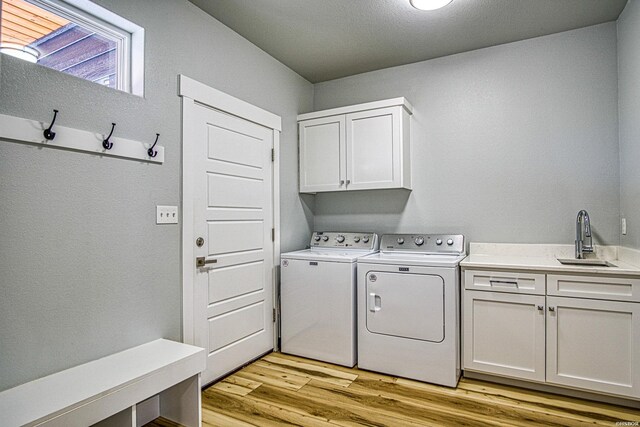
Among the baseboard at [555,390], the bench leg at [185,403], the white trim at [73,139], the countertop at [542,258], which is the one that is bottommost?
the baseboard at [555,390]

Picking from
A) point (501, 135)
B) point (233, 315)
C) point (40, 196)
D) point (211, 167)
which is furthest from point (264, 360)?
point (501, 135)

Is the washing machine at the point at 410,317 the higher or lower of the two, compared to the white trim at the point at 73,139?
lower

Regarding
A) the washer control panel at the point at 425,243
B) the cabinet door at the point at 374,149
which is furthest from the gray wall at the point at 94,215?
the washer control panel at the point at 425,243

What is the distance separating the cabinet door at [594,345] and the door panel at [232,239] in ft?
6.93

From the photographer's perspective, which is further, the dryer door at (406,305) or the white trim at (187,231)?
the dryer door at (406,305)

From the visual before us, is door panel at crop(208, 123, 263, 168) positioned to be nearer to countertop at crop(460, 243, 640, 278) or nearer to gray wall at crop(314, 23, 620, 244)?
gray wall at crop(314, 23, 620, 244)

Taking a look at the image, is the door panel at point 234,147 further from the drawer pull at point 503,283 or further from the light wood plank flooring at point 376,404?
the drawer pull at point 503,283

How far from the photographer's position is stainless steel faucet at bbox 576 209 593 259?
261 centimetres

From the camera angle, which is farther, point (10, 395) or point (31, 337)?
point (31, 337)

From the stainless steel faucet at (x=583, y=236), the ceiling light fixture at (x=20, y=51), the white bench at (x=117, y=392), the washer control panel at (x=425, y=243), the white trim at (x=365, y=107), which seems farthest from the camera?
the white trim at (x=365, y=107)

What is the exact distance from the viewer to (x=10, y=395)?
1503mm

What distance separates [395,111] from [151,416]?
2.83 metres

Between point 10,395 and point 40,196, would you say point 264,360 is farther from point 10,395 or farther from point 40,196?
point 40,196

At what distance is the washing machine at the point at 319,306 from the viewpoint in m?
2.88
